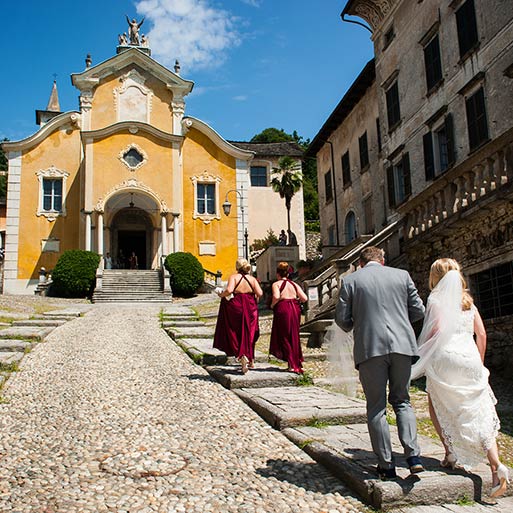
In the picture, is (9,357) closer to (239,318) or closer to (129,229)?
(239,318)

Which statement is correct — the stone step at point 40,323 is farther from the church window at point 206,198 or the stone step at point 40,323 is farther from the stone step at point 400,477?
the church window at point 206,198

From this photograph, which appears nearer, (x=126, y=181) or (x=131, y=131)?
(x=126, y=181)

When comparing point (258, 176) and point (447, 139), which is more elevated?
point (258, 176)

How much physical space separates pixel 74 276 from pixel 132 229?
7.81m

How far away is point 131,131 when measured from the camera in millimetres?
32219

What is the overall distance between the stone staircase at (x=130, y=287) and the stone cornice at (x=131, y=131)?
7866mm

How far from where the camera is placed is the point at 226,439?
17.7 feet

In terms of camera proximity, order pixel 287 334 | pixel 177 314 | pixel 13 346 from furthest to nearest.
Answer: pixel 177 314
pixel 13 346
pixel 287 334

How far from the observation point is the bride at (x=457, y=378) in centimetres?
422

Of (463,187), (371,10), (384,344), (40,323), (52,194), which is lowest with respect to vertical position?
(384,344)

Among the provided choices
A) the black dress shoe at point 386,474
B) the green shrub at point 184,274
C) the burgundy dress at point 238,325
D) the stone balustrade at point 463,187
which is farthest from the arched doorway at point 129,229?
the black dress shoe at point 386,474

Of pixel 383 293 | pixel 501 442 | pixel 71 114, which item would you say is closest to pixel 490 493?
pixel 383 293

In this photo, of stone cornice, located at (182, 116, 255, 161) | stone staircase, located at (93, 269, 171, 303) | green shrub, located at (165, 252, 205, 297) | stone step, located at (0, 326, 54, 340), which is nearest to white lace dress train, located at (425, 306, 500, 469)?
stone step, located at (0, 326, 54, 340)

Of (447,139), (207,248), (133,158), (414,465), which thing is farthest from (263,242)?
(414,465)
